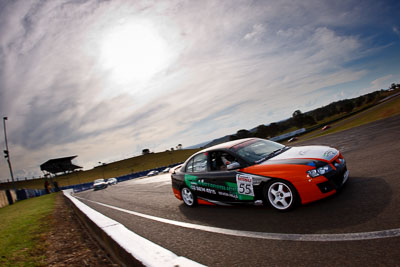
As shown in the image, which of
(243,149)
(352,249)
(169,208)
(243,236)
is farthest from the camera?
(169,208)

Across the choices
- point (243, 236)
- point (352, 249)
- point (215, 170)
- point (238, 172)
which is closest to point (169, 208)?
point (215, 170)

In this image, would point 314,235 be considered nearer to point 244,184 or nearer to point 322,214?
point 322,214

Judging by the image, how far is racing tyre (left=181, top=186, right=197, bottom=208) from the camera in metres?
5.95

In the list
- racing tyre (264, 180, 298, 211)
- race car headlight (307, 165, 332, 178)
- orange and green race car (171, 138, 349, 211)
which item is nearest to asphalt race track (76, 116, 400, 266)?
racing tyre (264, 180, 298, 211)

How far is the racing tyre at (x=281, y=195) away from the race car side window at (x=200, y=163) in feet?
6.13

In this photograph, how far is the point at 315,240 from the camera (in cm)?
279

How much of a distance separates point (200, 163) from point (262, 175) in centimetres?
199

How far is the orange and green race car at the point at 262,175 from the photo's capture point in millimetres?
3864

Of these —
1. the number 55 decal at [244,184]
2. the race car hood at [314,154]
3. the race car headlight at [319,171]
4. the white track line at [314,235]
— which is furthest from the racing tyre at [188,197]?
the race car headlight at [319,171]

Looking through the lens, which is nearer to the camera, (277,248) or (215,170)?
(277,248)

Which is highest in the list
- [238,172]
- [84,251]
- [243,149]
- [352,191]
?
[243,149]

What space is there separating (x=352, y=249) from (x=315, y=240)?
0.44m

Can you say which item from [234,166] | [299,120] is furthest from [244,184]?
[299,120]

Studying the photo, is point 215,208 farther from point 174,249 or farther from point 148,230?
point 174,249
